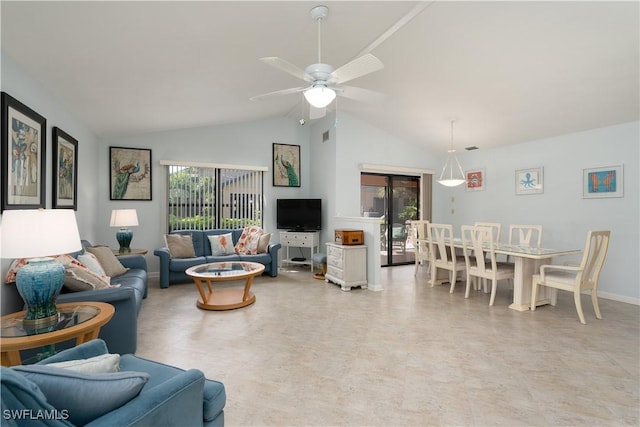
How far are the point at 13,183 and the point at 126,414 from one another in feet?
7.65

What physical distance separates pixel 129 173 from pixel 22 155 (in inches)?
127

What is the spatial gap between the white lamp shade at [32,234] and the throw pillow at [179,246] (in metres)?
3.45

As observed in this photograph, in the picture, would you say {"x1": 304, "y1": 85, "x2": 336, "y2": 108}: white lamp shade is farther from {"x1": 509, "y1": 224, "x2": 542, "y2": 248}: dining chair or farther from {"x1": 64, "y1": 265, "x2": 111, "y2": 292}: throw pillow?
{"x1": 509, "y1": 224, "x2": 542, "y2": 248}: dining chair

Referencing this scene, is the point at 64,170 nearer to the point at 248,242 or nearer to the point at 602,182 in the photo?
the point at 248,242

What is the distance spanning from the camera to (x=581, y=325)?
138 inches

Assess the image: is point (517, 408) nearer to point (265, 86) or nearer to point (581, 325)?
point (581, 325)

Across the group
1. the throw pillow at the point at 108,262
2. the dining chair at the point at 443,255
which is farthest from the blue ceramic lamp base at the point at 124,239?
the dining chair at the point at 443,255

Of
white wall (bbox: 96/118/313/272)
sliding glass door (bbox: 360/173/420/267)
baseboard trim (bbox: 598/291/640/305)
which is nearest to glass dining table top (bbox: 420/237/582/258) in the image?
baseboard trim (bbox: 598/291/640/305)

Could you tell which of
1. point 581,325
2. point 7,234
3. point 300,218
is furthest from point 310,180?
point 7,234

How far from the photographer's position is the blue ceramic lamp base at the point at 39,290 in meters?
2.04

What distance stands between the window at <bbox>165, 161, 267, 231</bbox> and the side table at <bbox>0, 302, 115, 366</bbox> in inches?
152

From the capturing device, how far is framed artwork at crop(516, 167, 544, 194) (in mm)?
5387

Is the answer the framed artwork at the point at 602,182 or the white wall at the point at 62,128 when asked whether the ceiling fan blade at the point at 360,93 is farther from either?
the framed artwork at the point at 602,182

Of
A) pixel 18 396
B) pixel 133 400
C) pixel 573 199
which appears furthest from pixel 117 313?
pixel 573 199
